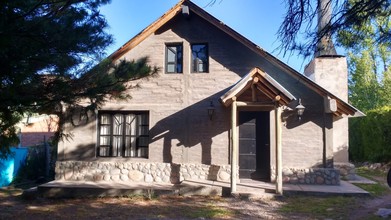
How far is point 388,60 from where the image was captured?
1118 inches

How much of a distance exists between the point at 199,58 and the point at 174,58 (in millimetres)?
861

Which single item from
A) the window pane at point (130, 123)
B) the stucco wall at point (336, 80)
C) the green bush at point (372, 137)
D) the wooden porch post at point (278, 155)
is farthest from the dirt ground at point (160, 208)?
the green bush at point (372, 137)

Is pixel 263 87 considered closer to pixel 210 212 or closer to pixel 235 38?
pixel 235 38

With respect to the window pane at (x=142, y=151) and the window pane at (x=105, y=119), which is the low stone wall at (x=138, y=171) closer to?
the window pane at (x=142, y=151)

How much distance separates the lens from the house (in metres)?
10.9

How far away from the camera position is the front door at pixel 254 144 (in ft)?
37.4

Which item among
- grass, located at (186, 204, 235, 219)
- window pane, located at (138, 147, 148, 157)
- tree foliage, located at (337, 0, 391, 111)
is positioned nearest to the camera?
grass, located at (186, 204, 235, 219)

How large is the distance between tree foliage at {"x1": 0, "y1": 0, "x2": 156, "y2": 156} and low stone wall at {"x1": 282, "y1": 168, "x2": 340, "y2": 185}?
6.55 meters

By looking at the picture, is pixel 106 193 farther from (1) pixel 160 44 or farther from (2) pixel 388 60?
(2) pixel 388 60

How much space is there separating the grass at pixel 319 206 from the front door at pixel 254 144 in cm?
210

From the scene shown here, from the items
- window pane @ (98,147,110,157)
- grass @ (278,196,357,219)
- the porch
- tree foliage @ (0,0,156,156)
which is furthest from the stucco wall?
tree foliage @ (0,0,156,156)

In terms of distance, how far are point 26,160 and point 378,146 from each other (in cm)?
1583

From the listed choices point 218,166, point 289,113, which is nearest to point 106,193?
point 218,166

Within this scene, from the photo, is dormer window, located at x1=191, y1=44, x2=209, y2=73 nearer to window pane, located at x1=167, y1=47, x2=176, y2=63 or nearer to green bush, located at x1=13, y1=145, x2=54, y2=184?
window pane, located at x1=167, y1=47, x2=176, y2=63
